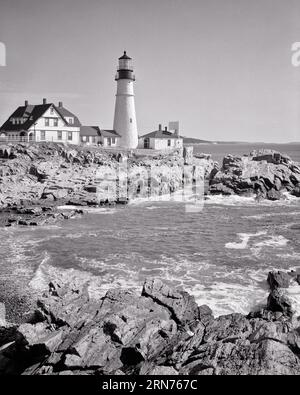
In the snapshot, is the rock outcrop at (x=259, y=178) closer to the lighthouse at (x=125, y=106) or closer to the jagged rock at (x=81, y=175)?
the jagged rock at (x=81, y=175)

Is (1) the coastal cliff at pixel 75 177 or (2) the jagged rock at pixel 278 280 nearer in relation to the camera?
(2) the jagged rock at pixel 278 280

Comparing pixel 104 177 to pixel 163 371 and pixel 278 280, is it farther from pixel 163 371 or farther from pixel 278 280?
pixel 163 371

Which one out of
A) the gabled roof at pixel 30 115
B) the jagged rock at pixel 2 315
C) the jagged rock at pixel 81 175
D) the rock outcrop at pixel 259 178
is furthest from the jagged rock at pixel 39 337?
the gabled roof at pixel 30 115

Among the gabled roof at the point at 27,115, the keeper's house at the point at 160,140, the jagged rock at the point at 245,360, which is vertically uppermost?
the gabled roof at the point at 27,115

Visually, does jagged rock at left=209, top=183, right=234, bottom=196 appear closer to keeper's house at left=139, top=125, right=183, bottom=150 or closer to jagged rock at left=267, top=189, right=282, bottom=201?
jagged rock at left=267, top=189, right=282, bottom=201

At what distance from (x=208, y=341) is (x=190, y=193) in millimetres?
31434

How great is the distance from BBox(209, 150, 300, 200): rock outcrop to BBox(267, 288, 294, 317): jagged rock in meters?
26.3

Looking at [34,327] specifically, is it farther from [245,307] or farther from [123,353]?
[245,307]

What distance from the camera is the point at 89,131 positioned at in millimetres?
52688

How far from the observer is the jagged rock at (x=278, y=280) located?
603 inches

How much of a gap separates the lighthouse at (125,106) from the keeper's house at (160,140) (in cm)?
163

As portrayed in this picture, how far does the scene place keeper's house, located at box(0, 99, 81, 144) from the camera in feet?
155

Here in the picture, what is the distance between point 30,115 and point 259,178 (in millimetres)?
28489

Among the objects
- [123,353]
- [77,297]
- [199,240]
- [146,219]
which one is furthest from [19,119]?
[123,353]
